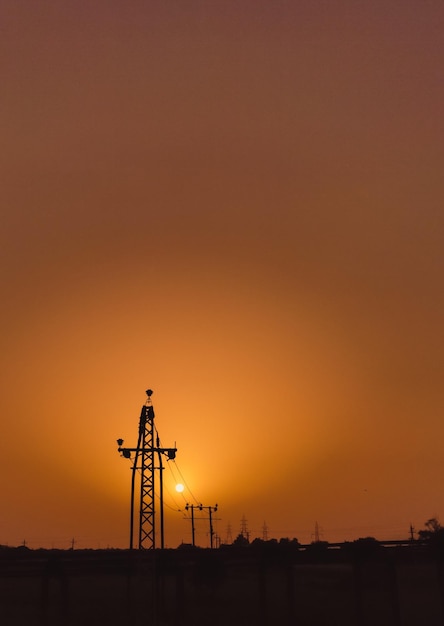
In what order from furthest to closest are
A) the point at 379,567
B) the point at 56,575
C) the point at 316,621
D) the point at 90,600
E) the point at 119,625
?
the point at 379,567 → the point at 90,600 → the point at 316,621 → the point at 119,625 → the point at 56,575

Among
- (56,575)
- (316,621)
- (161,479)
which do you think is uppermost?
(161,479)

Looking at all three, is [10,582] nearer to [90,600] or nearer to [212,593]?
[90,600]

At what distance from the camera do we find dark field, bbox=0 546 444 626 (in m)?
49.4

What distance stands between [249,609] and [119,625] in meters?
16.7

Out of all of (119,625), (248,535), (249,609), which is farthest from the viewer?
(248,535)

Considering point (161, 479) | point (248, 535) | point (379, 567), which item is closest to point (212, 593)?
point (161, 479)

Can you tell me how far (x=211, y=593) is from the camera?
6825cm

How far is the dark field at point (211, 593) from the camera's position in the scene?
49.4m

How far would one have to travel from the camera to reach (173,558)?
5038 cm

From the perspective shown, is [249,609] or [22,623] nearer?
[22,623]

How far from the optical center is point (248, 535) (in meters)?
179

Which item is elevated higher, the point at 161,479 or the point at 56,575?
the point at 161,479

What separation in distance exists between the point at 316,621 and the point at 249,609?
1053 cm

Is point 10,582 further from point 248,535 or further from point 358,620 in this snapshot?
point 248,535
